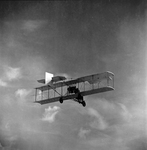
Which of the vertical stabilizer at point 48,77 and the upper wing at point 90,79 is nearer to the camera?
the upper wing at point 90,79

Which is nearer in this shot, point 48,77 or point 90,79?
point 90,79

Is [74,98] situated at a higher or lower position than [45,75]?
lower

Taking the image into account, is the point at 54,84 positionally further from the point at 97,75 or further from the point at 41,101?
the point at 97,75

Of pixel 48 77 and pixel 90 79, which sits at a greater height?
pixel 48 77

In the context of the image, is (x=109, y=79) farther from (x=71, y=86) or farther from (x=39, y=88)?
(x=39, y=88)

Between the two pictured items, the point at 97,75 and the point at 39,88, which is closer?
the point at 97,75

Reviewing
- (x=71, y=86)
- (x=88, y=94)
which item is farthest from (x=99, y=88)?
(x=71, y=86)

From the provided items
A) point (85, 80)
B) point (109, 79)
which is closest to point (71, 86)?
point (85, 80)

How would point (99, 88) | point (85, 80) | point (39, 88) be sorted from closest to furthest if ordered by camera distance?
point (99, 88) → point (85, 80) → point (39, 88)

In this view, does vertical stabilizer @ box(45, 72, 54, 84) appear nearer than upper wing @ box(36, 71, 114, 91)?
No

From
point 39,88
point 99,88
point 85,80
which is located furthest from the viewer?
point 39,88
